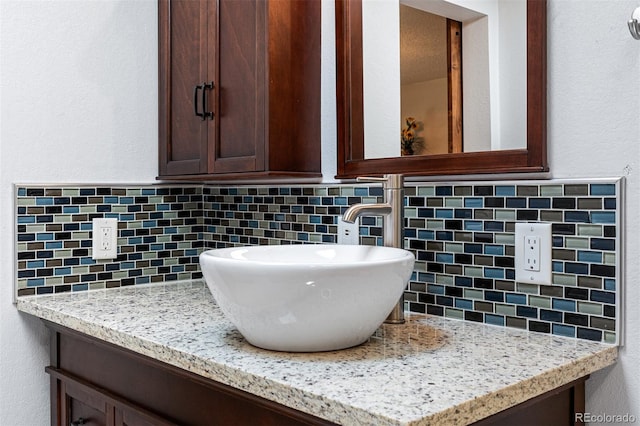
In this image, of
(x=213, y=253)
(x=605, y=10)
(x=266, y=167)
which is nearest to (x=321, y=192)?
(x=266, y=167)

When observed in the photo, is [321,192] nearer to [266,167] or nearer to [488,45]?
[266,167]

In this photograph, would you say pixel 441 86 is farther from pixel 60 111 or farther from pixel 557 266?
pixel 60 111

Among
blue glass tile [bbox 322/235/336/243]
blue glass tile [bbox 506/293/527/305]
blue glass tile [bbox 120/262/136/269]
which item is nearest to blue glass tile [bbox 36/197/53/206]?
blue glass tile [bbox 120/262/136/269]

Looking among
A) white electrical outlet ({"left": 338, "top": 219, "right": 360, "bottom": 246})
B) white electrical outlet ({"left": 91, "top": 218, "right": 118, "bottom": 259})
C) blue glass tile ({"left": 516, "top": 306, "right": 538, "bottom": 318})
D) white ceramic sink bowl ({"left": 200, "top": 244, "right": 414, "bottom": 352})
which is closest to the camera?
white ceramic sink bowl ({"left": 200, "top": 244, "right": 414, "bottom": 352})

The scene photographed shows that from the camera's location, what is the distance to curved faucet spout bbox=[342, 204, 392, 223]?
124 cm

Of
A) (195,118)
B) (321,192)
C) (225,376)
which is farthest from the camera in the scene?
(195,118)

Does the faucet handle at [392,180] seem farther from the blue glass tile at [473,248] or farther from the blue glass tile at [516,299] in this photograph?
the blue glass tile at [516,299]

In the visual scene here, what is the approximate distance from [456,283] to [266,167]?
1.68 ft

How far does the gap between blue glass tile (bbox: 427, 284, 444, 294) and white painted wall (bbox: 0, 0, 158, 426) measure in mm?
942

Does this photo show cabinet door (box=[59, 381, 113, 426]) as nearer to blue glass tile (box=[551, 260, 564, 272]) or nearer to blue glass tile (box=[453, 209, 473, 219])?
blue glass tile (box=[453, 209, 473, 219])

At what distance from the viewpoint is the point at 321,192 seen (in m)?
1.64

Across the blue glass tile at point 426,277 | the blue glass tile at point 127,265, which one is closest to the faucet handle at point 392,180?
the blue glass tile at point 426,277

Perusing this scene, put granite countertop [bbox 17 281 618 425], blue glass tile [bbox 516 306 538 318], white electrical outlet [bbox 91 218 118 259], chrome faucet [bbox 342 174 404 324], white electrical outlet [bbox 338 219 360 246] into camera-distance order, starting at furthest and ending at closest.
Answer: white electrical outlet [bbox 91 218 118 259], white electrical outlet [bbox 338 219 360 246], chrome faucet [bbox 342 174 404 324], blue glass tile [bbox 516 306 538 318], granite countertop [bbox 17 281 618 425]

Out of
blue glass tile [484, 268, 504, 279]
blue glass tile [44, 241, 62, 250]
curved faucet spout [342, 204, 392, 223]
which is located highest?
curved faucet spout [342, 204, 392, 223]
